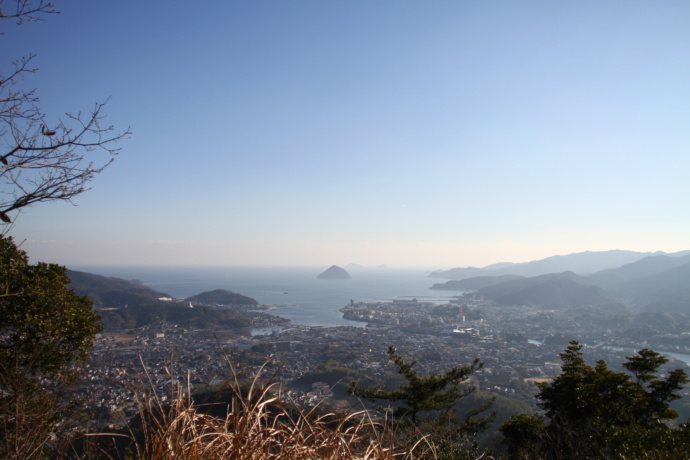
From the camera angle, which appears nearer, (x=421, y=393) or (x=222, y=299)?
(x=421, y=393)

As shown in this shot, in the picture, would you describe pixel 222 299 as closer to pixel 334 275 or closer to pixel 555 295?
pixel 555 295

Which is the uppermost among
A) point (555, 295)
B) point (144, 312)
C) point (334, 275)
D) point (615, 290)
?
point (144, 312)

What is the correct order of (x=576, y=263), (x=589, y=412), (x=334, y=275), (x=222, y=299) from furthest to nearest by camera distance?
1. (x=334, y=275)
2. (x=576, y=263)
3. (x=222, y=299)
4. (x=589, y=412)

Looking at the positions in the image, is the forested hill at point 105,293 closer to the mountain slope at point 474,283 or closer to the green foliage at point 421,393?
the green foliage at point 421,393

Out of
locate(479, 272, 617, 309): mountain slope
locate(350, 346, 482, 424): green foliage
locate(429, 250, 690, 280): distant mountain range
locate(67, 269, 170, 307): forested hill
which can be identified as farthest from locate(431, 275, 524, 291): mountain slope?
locate(350, 346, 482, 424): green foliage

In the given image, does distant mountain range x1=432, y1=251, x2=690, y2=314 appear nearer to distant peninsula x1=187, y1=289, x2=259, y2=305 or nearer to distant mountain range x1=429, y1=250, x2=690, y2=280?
distant mountain range x1=429, y1=250, x2=690, y2=280

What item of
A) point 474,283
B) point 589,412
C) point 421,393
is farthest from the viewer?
point 474,283

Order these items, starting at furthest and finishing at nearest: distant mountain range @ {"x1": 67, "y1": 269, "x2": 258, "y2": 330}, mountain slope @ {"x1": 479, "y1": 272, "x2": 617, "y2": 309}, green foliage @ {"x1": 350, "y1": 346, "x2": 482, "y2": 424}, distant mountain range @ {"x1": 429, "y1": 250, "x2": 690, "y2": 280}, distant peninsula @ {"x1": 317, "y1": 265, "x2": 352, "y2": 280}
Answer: distant peninsula @ {"x1": 317, "y1": 265, "x2": 352, "y2": 280}
distant mountain range @ {"x1": 429, "y1": 250, "x2": 690, "y2": 280}
mountain slope @ {"x1": 479, "y1": 272, "x2": 617, "y2": 309}
distant mountain range @ {"x1": 67, "y1": 269, "x2": 258, "y2": 330}
green foliage @ {"x1": 350, "y1": 346, "x2": 482, "y2": 424}

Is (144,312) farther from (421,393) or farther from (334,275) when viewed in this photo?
(334,275)

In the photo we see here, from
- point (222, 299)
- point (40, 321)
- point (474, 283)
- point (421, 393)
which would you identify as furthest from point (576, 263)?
point (40, 321)

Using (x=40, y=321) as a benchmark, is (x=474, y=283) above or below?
below

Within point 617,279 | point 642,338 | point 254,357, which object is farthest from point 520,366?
point 617,279

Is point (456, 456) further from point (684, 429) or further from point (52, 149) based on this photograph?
point (52, 149)
